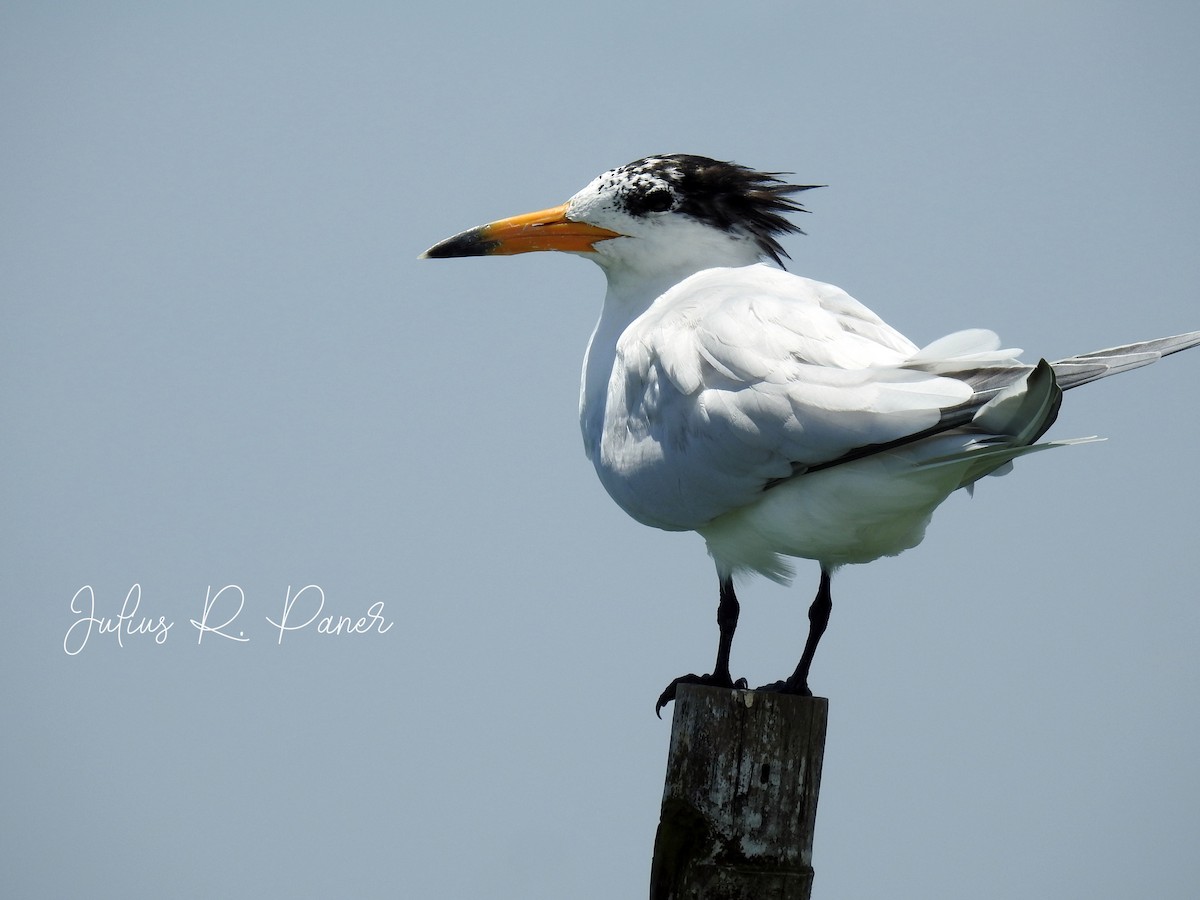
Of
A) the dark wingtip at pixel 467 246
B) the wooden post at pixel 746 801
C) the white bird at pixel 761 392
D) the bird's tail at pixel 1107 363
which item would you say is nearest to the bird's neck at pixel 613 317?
the white bird at pixel 761 392

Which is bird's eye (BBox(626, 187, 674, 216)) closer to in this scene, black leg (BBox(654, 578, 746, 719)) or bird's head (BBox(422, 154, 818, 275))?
bird's head (BBox(422, 154, 818, 275))

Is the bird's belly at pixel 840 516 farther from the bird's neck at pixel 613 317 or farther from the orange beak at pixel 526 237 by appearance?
the orange beak at pixel 526 237

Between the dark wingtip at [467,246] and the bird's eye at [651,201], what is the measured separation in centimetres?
83

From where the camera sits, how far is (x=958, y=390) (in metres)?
4.25

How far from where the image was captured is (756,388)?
481 cm

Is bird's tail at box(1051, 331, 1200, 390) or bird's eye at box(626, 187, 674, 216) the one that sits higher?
bird's eye at box(626, 187, 674, 216)

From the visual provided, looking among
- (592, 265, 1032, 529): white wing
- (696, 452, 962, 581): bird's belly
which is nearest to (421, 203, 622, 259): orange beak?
(592, 265, 1032, 529): white wing

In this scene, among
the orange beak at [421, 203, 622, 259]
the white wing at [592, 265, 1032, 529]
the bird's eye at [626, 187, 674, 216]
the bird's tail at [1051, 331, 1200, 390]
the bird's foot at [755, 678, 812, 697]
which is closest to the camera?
the bird's tail at [1051, 331, 1200, 390]

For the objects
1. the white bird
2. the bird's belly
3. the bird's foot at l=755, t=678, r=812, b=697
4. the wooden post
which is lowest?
the wooden post

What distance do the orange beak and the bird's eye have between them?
158 mm

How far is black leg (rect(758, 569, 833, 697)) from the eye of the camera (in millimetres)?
5504

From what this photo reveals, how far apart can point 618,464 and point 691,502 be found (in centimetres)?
46

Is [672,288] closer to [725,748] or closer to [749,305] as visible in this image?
[749,305]

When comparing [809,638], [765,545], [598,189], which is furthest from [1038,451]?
[598,189]
